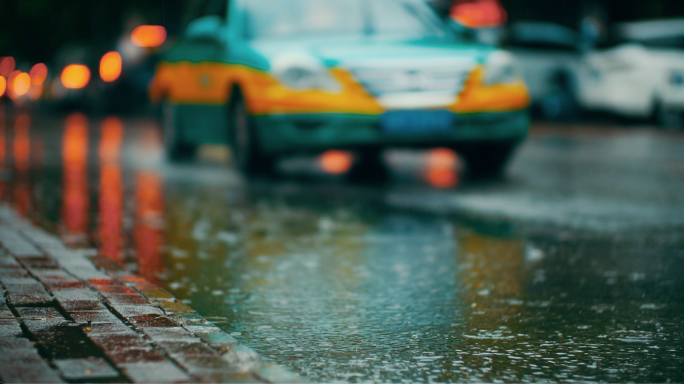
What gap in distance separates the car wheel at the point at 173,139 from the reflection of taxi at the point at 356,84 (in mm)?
1345

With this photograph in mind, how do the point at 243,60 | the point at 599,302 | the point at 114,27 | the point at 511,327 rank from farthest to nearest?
the point at 114,27, the point at 243,60, the point at 599,302, the point at 511,327

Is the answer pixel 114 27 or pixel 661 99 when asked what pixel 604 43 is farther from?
pixel 114 27

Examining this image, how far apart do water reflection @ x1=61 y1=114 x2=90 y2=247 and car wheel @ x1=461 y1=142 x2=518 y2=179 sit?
3173 mm

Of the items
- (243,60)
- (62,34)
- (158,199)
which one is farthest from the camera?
(62,34)

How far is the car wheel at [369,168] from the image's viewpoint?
9719 millimetres

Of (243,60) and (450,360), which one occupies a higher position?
(243,60)

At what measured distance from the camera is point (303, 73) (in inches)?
356

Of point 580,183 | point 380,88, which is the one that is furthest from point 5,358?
point 580,183

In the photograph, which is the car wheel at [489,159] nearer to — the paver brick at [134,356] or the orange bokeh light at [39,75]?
the paver brick at [134,356]

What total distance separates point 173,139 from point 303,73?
304 cm

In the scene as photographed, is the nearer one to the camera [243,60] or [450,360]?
[450,360]

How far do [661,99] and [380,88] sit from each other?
27.9 feet

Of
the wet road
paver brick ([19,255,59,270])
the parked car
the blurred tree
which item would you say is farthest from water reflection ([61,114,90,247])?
the blurred tree

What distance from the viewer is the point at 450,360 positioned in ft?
12.2
